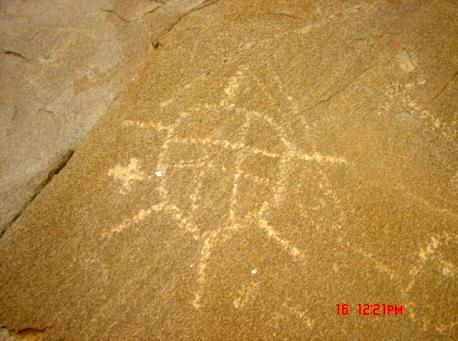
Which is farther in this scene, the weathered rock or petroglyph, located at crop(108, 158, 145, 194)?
the weathered rock

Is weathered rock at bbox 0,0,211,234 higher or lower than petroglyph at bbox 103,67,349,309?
higher

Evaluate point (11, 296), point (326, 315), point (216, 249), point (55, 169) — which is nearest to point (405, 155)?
point (326, 315)

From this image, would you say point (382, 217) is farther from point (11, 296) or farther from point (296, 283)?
point (11, 296)
